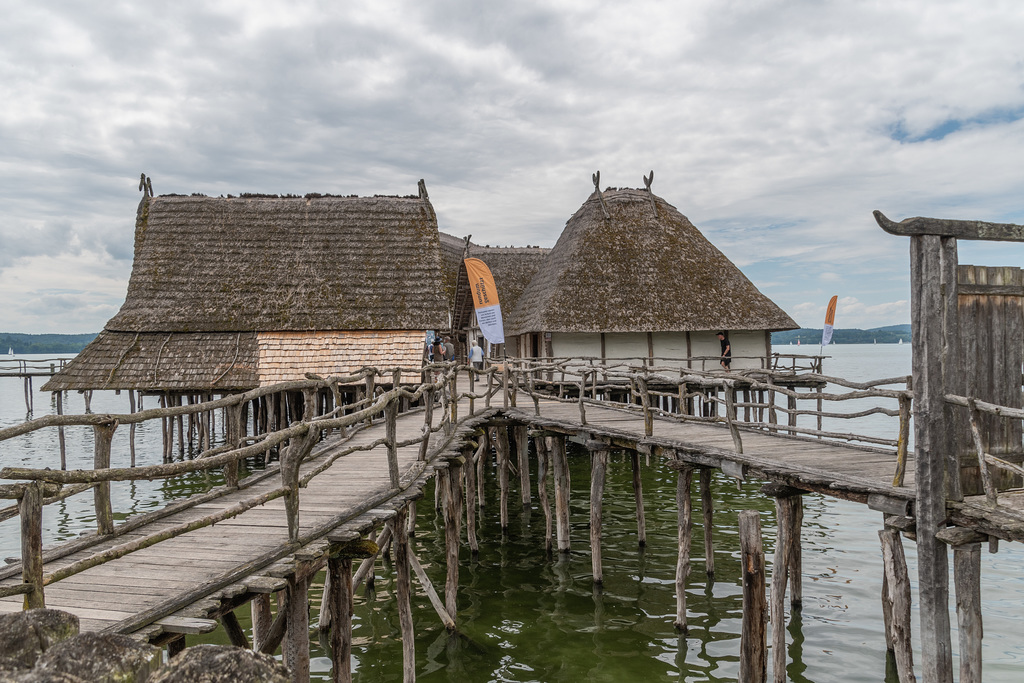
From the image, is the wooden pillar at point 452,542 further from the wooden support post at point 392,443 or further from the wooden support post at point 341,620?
the wooden support post at point 341,620

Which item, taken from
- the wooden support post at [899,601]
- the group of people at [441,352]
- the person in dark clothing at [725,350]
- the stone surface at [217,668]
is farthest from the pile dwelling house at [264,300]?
the stone surface at [217,668]

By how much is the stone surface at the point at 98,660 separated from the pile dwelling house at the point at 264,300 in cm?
1682

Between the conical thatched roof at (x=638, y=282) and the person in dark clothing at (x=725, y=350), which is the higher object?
the conical thatched roof at (x=638, y=282)

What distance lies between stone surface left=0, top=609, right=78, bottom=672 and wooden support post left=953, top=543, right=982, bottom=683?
548cm

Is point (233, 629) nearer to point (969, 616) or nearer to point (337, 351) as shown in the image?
point (969, 616)

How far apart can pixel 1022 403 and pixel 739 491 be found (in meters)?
10.9

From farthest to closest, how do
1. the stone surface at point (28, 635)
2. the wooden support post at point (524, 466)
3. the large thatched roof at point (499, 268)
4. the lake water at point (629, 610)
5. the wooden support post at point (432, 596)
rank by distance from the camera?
the large thatched roof at point (499, 268), the wooden support post at point (524, 466), the wooden support post at point (432, 596), the lake water at point (629, 610), the stone surface at point (28, 635)

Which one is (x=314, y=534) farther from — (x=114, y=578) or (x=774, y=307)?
(x=774, y=307)

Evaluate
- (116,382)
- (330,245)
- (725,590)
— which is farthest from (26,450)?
(725,590)

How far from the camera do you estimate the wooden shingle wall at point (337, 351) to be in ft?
66.9

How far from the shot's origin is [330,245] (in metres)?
23.0

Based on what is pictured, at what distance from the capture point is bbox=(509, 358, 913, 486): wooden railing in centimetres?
680

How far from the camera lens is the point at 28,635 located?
7.50 feet

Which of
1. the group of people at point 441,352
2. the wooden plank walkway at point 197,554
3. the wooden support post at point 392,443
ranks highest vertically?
the group of people at point 441,352
